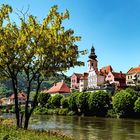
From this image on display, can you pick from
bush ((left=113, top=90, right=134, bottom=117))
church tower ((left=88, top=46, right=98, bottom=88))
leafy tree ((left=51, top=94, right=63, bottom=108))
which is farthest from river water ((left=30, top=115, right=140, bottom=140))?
church tower ((left=88, top=46, right=98, bottom=88))

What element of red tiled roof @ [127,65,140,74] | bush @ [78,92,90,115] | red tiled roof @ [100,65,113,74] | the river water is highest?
red tiled roof @ [100,65,113,74]

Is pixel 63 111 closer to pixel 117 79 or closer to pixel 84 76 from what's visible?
pixel 117 79

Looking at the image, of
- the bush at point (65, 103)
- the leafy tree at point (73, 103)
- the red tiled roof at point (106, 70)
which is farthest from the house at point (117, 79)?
the leafy tree at point (73, 103)

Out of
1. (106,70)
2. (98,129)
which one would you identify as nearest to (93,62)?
(106,70)

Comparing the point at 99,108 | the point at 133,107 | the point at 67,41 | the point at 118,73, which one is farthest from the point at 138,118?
the point at 67,41

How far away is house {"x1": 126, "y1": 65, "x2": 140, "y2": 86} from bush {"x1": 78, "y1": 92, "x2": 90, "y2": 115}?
28.2 m

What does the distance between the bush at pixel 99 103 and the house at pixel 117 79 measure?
29174 mm

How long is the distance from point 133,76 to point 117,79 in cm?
706

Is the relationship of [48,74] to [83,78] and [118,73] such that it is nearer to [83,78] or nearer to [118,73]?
[118,73]

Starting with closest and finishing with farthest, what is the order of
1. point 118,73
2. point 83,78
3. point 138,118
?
point 138,118 → point 118,73 → point 83,78

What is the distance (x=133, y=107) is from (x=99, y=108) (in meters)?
14.2

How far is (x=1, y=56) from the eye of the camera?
33.6 metres

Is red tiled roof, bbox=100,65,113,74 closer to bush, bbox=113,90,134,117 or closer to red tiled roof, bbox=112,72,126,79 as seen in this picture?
red tiled roof, bbox=112,72,126,79

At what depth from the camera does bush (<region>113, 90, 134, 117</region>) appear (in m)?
99.4
